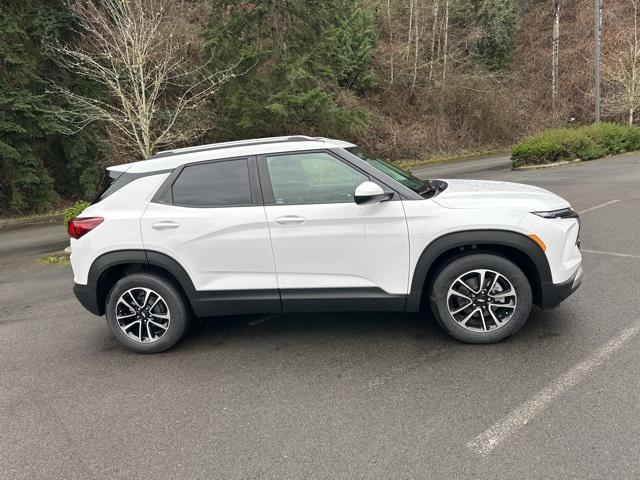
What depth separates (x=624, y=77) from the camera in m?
28.8

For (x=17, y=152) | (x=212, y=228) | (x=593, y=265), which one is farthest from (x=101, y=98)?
(x=593, y=265)

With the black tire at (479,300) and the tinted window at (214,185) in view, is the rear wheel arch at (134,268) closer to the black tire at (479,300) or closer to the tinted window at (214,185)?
the tinted window at (214,185)

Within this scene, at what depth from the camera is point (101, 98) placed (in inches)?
679

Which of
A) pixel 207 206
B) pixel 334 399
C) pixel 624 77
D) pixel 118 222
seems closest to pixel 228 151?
pixel 207 206

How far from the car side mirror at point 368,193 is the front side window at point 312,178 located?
195mm

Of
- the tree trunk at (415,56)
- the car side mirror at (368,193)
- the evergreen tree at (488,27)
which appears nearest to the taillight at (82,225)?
the car side mirror at (368,193)

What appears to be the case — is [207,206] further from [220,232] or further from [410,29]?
[410,29]

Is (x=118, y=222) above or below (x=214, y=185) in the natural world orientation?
below

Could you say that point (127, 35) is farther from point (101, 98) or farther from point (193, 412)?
point (193, 412)

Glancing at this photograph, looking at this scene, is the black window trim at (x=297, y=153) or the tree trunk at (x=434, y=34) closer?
the black window trim at (x=297, y=153)

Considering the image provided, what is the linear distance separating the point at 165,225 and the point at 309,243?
1.24m

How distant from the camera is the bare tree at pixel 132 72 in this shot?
12383 mm

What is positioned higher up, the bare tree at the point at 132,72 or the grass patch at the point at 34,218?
the bare tree at the point at 132,72

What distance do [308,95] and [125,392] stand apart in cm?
1561
